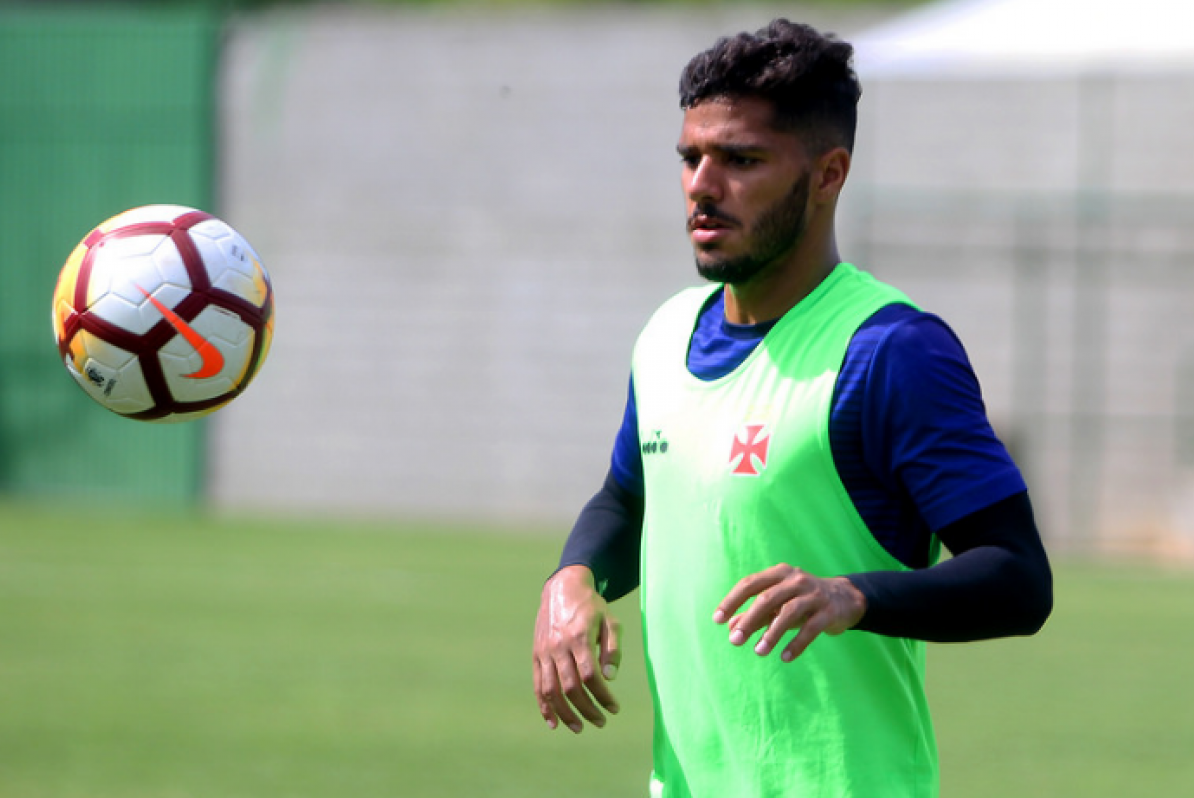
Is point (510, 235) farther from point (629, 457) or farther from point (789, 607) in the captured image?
point (789, 607)

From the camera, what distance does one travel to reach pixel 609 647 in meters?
3.09

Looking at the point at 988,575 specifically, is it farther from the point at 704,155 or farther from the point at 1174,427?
the point at 1174,427

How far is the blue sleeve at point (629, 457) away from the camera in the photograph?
11.7 feet

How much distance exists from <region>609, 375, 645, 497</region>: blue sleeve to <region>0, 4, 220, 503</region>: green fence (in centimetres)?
1773

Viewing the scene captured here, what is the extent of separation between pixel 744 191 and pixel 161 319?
1.42 meters

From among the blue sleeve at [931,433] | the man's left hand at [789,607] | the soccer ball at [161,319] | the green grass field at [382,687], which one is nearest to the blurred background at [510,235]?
the green grass field at [382,687]

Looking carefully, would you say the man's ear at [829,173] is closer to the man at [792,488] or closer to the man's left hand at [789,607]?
the man at [792,488]

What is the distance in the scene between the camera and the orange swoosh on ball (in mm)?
3930

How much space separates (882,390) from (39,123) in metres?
19.6

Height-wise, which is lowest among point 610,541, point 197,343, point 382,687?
point 382,687

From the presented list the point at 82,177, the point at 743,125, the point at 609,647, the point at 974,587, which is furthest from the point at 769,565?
the point at 82,177

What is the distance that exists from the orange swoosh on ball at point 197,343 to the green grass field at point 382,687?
12.1 feet

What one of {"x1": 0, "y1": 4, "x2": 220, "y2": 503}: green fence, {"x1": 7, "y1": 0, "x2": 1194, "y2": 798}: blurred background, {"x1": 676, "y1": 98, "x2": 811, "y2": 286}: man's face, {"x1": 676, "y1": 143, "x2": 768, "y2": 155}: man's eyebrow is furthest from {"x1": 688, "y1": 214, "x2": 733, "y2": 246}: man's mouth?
{"x1": 0, "y1": 4, "x2": 220, "y2": 503}: green fence

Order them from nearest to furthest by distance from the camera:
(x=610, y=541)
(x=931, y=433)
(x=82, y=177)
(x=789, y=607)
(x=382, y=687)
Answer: (x=789, y=607)
(x=931, y=433)
(x=610, y=541)
(x=382, y=687)
(x=82, y=177)
